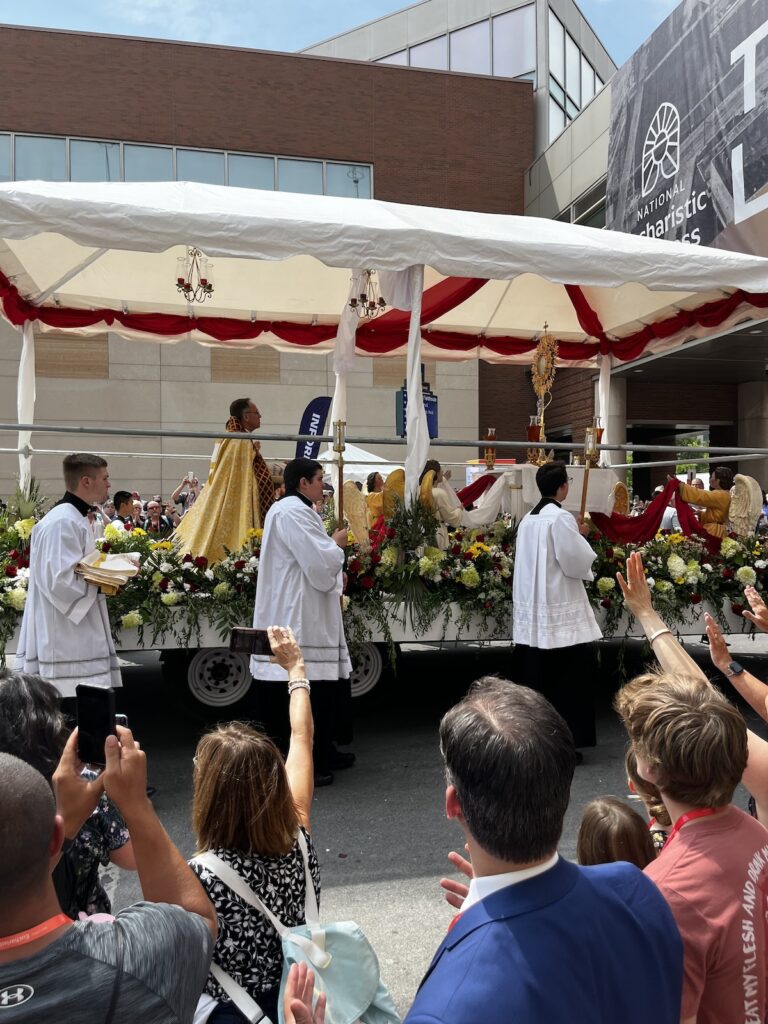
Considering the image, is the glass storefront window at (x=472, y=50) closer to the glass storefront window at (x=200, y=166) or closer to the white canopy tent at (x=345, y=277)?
the glass storefront window at (x=200, y=166)

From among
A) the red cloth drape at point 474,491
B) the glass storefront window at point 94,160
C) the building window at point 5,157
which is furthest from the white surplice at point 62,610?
the building window at point 5,157

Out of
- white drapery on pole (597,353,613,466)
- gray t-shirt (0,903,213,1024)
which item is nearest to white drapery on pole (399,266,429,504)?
white drapery on pole (597,353,613,466)

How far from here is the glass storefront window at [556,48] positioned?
2488 centimetres

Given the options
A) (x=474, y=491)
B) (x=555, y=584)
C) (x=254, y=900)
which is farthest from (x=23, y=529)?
(x=254, y=900)

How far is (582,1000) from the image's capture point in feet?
4.26

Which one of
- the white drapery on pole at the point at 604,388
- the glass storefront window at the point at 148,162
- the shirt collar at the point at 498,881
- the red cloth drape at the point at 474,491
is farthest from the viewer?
the glass storefront window at the point at 148,162

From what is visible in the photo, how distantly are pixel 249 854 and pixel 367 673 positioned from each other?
15.2 ft

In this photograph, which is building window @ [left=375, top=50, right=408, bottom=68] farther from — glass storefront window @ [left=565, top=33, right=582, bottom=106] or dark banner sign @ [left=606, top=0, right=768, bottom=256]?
dark banner sign @ [left=606, top=0, right=768, bottom=256]

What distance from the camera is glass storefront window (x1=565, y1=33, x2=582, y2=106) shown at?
85.1ft

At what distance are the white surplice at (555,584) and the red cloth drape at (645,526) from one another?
4.83 feet

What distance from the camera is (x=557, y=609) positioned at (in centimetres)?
589

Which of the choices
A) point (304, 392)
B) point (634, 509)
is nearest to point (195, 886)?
point (634, 509)

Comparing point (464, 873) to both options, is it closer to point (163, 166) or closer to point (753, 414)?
point (753, 414)

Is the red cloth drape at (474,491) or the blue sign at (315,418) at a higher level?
the blue sign at (315,418)
